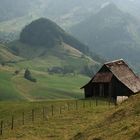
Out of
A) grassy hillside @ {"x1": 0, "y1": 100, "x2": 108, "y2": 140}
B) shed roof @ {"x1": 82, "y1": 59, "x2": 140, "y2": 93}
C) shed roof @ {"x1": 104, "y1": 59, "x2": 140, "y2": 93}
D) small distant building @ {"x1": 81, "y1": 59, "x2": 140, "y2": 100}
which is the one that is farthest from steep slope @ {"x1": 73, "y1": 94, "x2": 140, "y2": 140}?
shed roof @ {"x1": 104, "y1": 59, "x2": 140, "y2": 93}

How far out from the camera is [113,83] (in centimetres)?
10844

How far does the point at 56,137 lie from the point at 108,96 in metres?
59.8

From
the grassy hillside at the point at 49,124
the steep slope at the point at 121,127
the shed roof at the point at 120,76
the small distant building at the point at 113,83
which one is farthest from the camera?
the shed roof at the point at 120,76

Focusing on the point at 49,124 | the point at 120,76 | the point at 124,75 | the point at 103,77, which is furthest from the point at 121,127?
the point at 124,75

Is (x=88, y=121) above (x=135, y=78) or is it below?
above

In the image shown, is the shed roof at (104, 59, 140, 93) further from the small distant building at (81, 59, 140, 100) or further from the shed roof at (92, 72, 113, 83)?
the shed roof at (92, 72, 113, 83)

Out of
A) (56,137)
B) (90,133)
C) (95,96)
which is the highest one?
(90,133)

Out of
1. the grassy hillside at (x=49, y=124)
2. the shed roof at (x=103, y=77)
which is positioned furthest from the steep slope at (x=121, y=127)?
the shed roof at (x=103, y=77)

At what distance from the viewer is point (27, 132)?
2128 inches

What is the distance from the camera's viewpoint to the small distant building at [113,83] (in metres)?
108

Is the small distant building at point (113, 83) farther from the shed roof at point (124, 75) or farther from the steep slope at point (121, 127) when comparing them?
the steep slope at point (121, 127)

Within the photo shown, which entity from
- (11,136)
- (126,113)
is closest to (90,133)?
(126,113)

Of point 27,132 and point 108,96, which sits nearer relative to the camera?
point 27,132

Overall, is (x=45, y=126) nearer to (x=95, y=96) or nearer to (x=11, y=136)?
(x=11, y=136)
